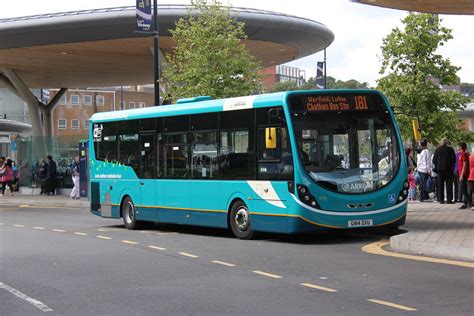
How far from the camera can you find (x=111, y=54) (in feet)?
142

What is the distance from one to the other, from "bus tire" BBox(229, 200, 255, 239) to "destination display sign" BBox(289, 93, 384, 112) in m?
2.41

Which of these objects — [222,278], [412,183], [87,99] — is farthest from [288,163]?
[87,99]

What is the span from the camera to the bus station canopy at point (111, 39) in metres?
35.5

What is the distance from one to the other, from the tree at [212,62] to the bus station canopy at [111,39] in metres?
4.32

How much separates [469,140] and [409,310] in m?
22.7

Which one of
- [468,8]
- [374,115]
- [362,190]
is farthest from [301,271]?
[468,8]

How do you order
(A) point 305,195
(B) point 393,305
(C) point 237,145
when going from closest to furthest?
(B) point 393,305, (A) point 305,195, (C) point 237,145

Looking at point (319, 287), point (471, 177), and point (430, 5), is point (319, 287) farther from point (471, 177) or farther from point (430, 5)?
point (430, 5)

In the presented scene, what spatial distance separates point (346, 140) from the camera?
50.6 ft

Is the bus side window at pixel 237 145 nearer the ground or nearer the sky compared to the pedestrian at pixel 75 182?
nearer the sky

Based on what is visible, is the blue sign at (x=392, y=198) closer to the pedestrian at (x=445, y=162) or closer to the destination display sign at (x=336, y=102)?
the destination display sign at (x=336, y=102)

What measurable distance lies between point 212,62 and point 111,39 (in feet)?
33.5

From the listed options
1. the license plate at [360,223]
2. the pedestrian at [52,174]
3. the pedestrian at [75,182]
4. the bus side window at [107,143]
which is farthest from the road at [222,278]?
the pedestrian at [52,174]

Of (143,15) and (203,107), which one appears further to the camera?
(143,15)
